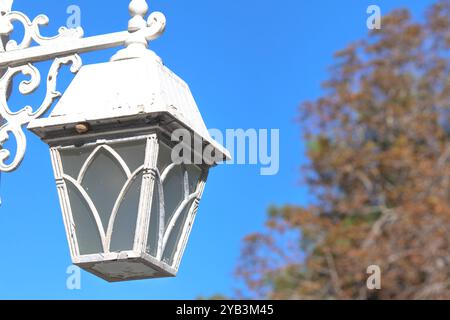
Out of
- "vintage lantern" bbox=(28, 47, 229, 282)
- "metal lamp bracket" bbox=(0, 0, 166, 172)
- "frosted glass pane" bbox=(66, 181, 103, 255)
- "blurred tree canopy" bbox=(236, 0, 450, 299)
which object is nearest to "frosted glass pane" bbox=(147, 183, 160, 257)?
"vintage lantern" bbox=(28, 47, 229, 282)

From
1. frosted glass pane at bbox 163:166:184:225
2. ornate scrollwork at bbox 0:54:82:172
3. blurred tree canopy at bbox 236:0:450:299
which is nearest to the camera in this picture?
frosted glass pane at bbox 163:166:184:225

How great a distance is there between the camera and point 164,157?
249cm

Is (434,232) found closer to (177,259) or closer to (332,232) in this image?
(332,232)

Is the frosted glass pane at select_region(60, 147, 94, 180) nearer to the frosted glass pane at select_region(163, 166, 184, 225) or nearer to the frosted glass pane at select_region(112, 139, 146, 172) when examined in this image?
the frosted glass pane at select_region(112, 139, 146, 172)

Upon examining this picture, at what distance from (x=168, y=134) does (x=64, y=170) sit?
28 cm

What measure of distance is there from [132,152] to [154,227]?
17 centimetres

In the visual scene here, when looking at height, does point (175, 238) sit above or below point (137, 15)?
below

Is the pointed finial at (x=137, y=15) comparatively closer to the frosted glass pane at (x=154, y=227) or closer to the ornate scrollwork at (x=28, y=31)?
the ornate scrollwork at (x=28, y=31)

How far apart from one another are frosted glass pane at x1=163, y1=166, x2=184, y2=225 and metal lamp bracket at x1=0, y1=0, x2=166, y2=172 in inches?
11.7

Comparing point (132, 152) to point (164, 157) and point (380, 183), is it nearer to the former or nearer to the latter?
point (164, 157)

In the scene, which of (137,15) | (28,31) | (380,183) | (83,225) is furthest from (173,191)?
(380,183)

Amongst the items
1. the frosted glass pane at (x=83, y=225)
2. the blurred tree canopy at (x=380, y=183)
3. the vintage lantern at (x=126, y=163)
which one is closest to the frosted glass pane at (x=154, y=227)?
the vintage lantern at (x=126, y=163)

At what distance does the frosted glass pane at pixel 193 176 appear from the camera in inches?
103

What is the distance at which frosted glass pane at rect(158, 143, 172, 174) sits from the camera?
8.13ft
